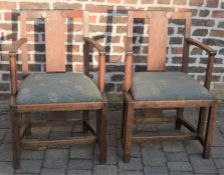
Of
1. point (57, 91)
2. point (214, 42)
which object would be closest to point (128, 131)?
point (57, 91)

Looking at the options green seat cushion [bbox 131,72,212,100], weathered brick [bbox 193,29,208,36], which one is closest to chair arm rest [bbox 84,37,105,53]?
green seat cushion [bbox 131,72,212,100]

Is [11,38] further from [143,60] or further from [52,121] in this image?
[143,60]

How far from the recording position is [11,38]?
115 inches

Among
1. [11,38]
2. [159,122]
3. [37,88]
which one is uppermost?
[11,38]

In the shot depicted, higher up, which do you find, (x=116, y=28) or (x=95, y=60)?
(x=116, y=28)

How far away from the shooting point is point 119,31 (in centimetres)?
297

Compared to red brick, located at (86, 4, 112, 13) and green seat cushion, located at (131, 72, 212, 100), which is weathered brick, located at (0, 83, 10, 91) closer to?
red brick, located at (86, 4, 112, 13)

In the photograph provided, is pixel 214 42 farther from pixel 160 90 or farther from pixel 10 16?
pixel 10 16

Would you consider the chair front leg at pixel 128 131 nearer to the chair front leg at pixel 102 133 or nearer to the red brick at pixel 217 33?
the chair front leg at pixel 102 133

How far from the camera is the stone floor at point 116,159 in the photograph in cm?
239

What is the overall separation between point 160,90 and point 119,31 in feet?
2.68

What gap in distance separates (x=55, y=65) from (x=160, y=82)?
2.48 feet

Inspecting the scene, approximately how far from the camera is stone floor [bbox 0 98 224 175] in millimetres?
2393

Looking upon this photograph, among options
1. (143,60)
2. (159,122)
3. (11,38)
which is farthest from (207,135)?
(11,38)
